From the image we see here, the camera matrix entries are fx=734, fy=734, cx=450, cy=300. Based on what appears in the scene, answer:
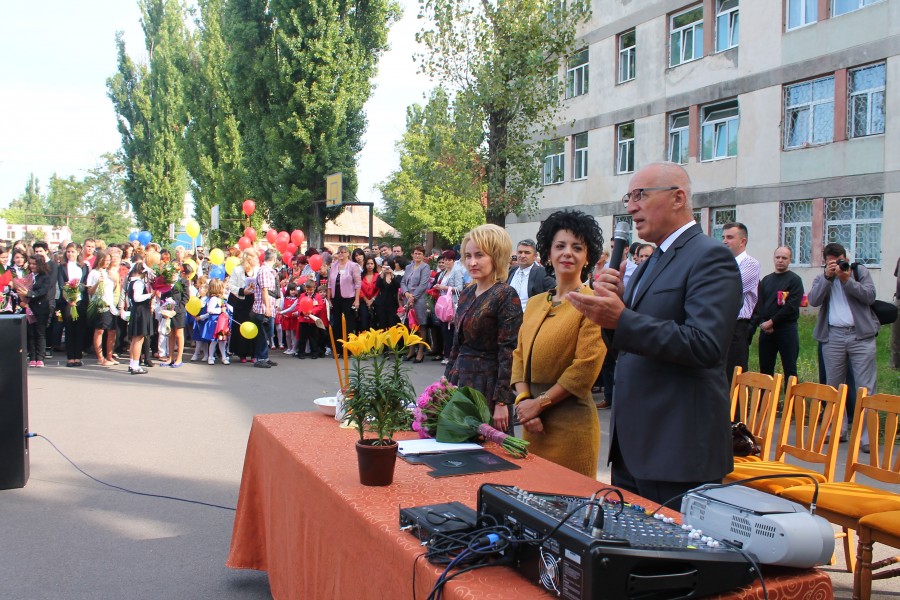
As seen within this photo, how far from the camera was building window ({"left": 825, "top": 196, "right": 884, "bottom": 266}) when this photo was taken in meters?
17.2

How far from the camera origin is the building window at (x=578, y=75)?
25.9m

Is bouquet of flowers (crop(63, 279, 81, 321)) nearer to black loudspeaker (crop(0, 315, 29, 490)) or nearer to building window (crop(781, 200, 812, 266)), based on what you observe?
black loudspeaker (crop(0, 315, 29, 490))

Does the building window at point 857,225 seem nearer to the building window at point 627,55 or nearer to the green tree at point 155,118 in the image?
the building window at point 627,55

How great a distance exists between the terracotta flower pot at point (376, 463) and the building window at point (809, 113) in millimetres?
18545

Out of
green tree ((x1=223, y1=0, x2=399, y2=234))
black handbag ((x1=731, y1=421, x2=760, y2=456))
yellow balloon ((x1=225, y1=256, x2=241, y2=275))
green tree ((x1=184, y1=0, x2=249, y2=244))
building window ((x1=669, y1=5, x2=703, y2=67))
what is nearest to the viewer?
black handbag ((x1=731, y1=421, x2=760, y2=456))

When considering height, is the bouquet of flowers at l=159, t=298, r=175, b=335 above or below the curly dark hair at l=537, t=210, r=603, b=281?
below

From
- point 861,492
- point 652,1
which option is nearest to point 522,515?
point 861,492

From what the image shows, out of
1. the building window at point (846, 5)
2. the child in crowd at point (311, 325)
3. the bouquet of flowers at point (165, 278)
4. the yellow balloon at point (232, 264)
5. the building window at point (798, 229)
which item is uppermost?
the building window at point (846, 5)

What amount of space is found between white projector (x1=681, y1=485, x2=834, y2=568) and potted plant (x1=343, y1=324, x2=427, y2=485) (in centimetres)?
106

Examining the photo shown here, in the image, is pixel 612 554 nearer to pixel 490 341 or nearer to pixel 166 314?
pixel 490 341

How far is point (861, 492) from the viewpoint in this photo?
3.57 metres

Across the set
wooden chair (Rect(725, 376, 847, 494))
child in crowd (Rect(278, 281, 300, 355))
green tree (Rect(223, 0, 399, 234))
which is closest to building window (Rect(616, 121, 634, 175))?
green tree (Rect(223, 0, 399, 234))

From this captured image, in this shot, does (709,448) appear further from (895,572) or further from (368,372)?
(895,572)

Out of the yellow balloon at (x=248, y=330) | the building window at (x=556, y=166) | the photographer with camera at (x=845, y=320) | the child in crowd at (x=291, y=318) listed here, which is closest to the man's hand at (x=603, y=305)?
the photographer with camera at (x=845, y=320)
